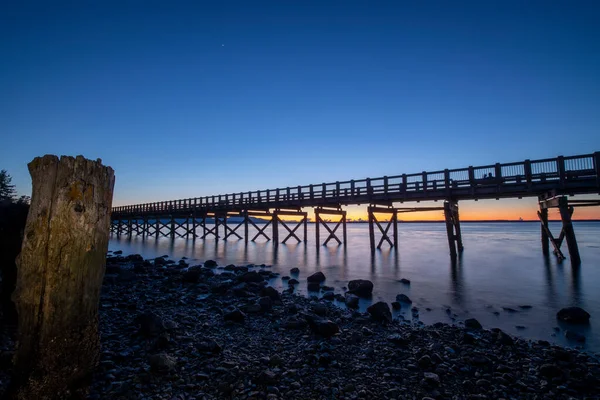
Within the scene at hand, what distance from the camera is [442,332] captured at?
5742mm

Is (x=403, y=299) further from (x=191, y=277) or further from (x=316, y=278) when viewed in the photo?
(x=191, y=277)

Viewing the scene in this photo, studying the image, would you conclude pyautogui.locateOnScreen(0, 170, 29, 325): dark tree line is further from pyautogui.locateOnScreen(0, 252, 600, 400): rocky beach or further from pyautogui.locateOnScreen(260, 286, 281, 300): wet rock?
pyautogui.locateOnScreen(260, 286, 281, 300): wet rock

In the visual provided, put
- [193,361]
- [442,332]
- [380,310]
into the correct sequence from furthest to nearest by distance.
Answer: [380,310] → [442,332] → [193,361]

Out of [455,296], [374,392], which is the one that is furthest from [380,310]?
[455,296]

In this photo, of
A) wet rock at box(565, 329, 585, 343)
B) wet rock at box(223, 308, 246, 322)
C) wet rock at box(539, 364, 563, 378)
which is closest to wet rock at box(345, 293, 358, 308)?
wet rock at box(223, 308, 246, 322)

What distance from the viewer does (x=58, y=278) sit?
285 centimetres

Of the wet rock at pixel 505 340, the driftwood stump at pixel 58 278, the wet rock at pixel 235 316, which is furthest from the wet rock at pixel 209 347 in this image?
the wet rock at pixel 505 340

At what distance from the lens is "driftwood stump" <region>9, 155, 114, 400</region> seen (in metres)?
2.75

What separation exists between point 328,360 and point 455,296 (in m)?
7.39

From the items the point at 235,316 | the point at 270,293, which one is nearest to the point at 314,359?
the point at 235,316

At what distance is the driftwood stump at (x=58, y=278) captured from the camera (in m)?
2.75

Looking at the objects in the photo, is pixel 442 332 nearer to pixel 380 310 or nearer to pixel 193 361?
pixel 380 310

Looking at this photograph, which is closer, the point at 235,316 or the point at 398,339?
the point at 398,339

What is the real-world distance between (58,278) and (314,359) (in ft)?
11.1
